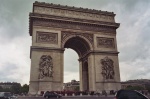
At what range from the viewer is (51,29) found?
1241 inches

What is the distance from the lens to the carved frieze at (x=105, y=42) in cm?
3394

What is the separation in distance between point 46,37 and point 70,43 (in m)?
6.77

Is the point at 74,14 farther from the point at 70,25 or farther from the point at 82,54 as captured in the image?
the point at 82,54

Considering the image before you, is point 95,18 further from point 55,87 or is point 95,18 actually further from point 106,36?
point 55,87

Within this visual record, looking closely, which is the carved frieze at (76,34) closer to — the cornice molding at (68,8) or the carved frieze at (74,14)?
the carved frieze at (74,14)

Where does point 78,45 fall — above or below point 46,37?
below

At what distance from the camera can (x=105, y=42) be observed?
112ft

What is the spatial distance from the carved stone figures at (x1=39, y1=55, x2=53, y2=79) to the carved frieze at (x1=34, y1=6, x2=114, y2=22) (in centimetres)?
778

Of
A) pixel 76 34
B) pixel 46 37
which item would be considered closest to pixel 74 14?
pixel 76 34

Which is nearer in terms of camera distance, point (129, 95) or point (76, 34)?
point (129, 95)

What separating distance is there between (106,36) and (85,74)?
333 inches

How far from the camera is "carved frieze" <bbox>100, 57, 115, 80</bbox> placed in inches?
1261

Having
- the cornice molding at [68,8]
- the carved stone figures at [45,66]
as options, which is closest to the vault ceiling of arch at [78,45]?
the cornice molding at [68,8]

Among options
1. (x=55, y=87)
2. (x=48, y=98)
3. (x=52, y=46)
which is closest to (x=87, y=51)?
(x=52, y=46)
